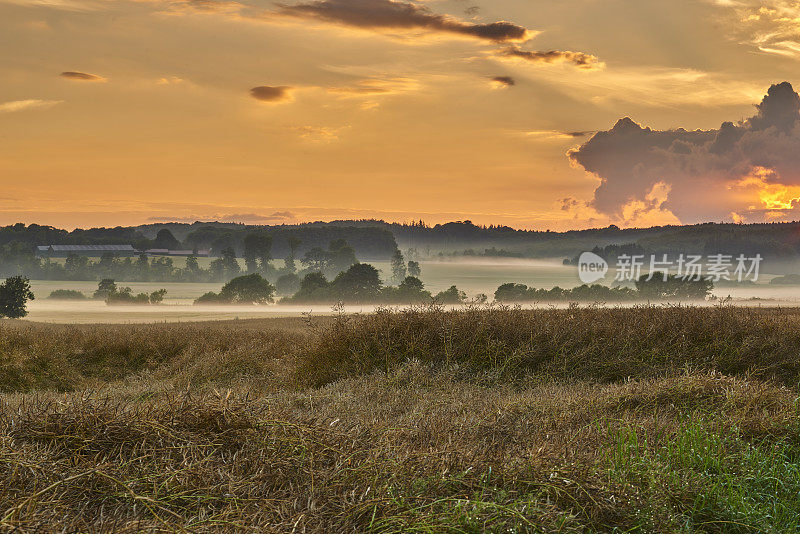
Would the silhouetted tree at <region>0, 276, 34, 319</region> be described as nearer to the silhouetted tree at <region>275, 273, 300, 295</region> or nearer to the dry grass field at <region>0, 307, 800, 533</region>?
the silhouetted tree at <region>275, 273, 300, 295</region>

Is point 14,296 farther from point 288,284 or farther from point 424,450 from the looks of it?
point 424,450

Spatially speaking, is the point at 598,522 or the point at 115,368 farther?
the point at 115,368

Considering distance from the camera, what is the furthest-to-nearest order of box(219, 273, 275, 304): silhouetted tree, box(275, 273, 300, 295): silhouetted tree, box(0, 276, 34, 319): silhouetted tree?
box(275, 273, 300, 295): silhouetted tree < box(219, 273, 275, 304): silhouetted tree < box(0, 276, 34, 319): silhouetted tree

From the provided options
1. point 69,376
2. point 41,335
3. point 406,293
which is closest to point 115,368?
point 69,376

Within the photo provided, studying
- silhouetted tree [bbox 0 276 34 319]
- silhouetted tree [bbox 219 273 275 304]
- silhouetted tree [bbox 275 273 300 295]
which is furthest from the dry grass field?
silhouetted tree [bbox 275 273 300 295]

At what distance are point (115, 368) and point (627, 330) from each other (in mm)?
7585

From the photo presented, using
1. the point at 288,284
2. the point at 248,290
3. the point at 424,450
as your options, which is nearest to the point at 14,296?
the point at 248,290

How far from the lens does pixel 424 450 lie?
145 inches

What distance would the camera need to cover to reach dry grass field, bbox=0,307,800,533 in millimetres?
2736

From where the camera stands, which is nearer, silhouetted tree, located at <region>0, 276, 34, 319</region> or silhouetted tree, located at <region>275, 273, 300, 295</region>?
silhouetted tree, located at <region>0, 276, 34, 319</region>

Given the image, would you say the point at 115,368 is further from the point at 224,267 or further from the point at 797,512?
the point at 224,267

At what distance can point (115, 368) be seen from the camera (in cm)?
995

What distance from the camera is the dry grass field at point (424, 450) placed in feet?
8.98

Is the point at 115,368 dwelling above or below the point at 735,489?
below
